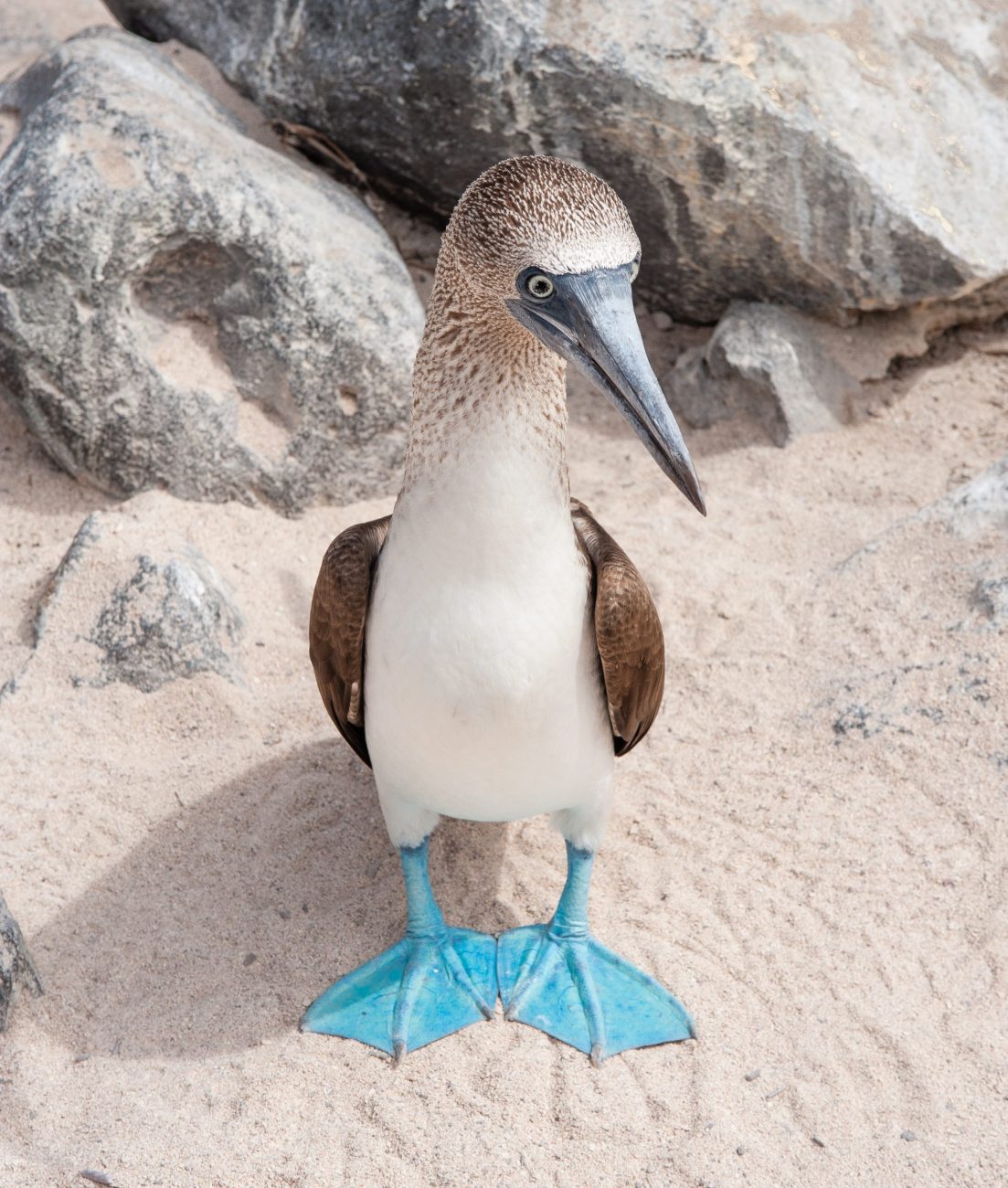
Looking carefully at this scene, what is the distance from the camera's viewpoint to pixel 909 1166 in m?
3.17

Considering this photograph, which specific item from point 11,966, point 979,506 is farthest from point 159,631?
point 979,506

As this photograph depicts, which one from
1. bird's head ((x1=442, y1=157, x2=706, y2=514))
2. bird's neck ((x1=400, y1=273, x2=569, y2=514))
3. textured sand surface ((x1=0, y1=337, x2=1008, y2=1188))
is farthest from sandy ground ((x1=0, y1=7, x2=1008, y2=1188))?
bird's head ((x1=442, y1=157, x2=706, y2=514))

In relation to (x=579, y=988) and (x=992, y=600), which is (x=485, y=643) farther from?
(x=992, y=600)

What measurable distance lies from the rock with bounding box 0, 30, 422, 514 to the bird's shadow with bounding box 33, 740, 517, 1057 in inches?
64.8

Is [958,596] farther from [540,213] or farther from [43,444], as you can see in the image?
[43,444]

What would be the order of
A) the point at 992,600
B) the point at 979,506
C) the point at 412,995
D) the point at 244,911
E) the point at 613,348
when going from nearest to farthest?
1. the point at 613,348
2. the point at 412,995
3. the point at 244,911
4. the point at 992,600
5. the point at 979,506

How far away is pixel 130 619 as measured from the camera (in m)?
4.71

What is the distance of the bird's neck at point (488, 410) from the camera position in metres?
3.00

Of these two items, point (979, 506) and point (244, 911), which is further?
point (979, 506)

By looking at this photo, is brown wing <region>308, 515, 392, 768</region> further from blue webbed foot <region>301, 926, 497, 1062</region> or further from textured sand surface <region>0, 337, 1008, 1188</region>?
textured sand surface <region>0, 337, 1008, 1188</region>

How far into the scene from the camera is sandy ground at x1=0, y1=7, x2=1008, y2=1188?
3258 millimetres

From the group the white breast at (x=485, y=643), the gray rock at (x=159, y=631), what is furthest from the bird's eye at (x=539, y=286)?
the gray rock at (x=159, y=631)

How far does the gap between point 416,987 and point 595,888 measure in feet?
2.33

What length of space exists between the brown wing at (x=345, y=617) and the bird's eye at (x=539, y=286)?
829 mm
